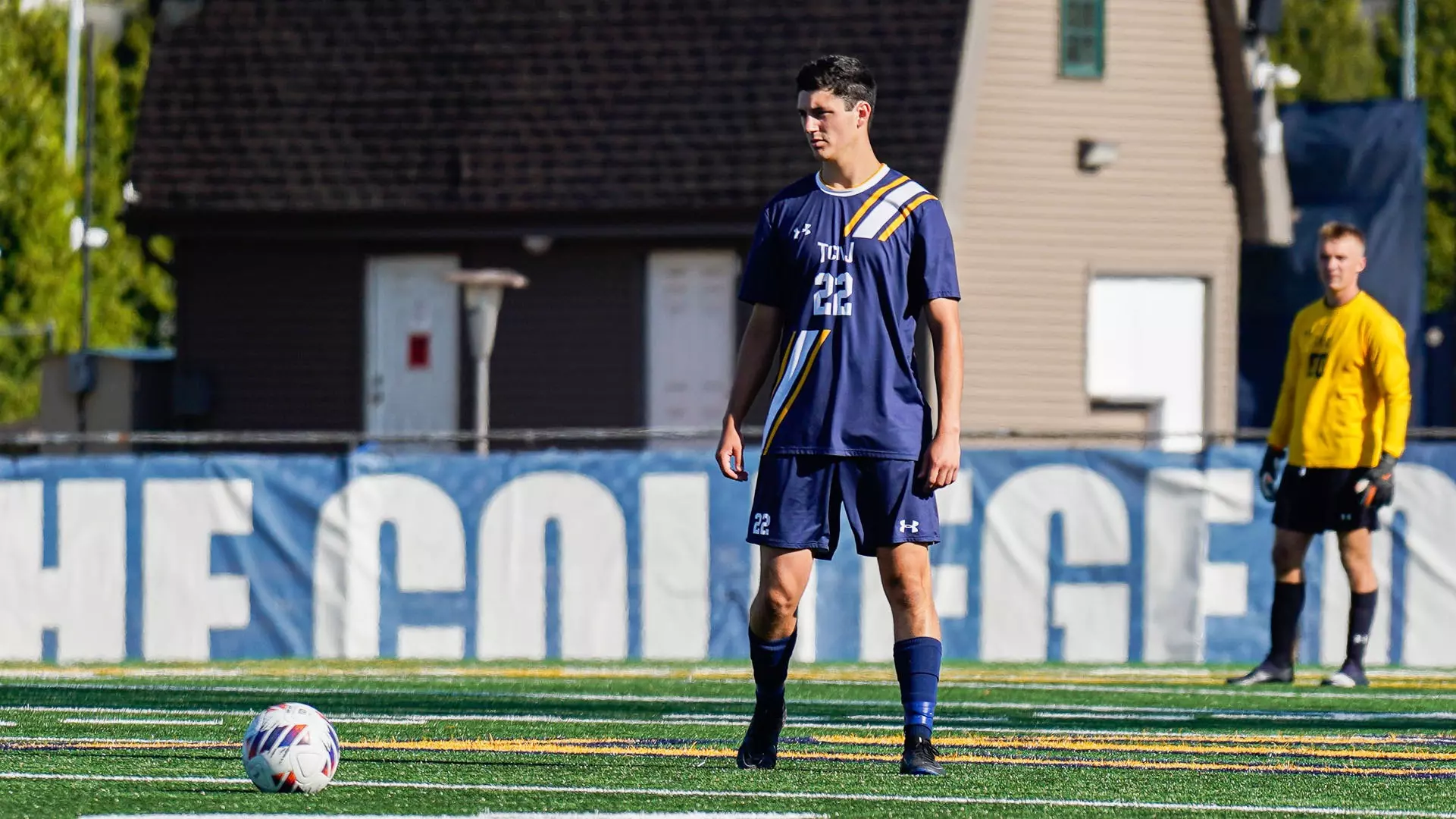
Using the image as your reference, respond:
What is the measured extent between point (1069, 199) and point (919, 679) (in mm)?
18669

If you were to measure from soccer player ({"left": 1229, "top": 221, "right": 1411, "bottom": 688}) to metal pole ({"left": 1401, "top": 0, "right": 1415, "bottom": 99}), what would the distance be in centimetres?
3342

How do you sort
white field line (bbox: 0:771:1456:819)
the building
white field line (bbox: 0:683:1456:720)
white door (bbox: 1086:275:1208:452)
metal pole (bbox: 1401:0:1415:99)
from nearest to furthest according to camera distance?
white field line (bbox: 0:771:1456:819) → white field line (bbox: 0:683:1456:720) → the building → white door (bbox: 1086:275:1208:452) → metal pole (bbox: 1401:0:1415:99)

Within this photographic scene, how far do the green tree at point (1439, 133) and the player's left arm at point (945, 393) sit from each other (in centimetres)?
3605

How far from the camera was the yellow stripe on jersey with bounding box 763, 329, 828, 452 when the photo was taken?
25.5 ft

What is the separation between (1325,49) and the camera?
48.0m

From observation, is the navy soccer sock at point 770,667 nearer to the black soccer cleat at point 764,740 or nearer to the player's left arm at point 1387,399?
the black soccer cleat at point 764,740

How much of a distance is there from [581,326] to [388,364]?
2112mm

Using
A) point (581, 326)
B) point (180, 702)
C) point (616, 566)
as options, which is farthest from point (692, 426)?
point (180, 702)

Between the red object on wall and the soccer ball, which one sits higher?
the red object on wall

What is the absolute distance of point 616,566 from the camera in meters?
16.0

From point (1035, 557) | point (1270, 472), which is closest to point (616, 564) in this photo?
point (1035, 557)

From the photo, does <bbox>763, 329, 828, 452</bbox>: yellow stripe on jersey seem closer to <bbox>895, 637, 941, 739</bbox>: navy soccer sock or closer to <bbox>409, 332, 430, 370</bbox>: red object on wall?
<bbox>895, 637, 941, 739</bbox>: navy soccer sock

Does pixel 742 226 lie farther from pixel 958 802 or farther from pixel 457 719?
pixel 958 802

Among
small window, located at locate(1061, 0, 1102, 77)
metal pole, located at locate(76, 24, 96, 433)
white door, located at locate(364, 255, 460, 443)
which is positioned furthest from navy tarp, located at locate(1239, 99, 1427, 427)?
metal pole, located at locate(76, 24, 96, 433)
